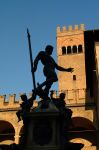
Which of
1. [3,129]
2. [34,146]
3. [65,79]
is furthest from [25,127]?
[65,79]

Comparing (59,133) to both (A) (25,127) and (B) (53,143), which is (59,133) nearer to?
(B) (53,143)

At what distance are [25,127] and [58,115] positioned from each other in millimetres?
689

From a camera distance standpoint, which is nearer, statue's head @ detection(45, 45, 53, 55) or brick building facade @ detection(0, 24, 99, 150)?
statue's head @ detection(45, 45, 53, 55)

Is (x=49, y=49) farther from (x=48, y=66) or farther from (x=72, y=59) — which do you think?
(x=72, y=59)

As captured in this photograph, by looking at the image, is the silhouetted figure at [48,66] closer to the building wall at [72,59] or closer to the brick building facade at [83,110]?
the brick building facade at [83,110]

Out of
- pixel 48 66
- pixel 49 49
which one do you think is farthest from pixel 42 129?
pixel 49 49

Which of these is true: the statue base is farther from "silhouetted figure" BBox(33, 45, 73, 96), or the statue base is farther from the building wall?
the building wall

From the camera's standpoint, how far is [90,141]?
2630 cm

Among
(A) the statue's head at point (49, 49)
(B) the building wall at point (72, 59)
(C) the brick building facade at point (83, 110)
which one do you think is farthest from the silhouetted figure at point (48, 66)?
(B) the building wall at point (72, 59)

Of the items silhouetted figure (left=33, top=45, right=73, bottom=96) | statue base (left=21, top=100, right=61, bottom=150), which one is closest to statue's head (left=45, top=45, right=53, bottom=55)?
silhouetted figure (left=33, top=45, right=73, bottom=96)

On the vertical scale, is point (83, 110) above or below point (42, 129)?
below

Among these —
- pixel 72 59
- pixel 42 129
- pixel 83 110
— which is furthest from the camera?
pixel 72 59

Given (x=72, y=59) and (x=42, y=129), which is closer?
(x=42, y=129)

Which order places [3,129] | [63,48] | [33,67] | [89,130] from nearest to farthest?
[33,67], [89,130], [3,129], [63,48]
